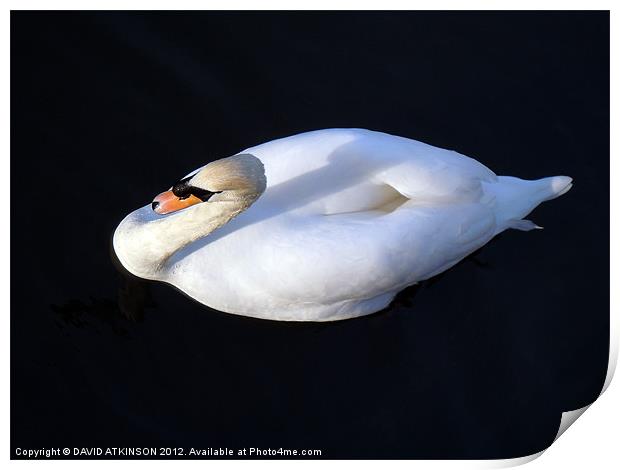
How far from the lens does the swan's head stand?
6055 millimetres

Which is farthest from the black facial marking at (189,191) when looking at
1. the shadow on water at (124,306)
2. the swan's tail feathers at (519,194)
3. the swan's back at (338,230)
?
the swan's tail feathers at (519,194)

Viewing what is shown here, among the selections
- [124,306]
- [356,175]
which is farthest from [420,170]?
[124,306]

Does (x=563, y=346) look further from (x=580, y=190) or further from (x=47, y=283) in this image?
(x=47, y=283)

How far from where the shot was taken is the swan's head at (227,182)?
19.9 feet

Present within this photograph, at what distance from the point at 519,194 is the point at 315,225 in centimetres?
173

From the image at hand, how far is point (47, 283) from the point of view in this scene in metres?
7.16

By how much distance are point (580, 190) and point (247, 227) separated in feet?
9.42

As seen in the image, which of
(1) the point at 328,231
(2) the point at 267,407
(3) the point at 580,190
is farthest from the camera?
(3) the point at 580,190

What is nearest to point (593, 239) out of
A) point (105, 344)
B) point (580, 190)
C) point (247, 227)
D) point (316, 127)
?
point (580, 190)

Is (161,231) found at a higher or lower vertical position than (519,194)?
lower

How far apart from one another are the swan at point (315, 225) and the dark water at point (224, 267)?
0.40 meters

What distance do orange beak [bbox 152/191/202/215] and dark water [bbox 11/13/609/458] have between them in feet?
3.09

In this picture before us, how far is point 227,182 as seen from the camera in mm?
6082

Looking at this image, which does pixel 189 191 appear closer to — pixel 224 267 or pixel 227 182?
pixel 227 182
